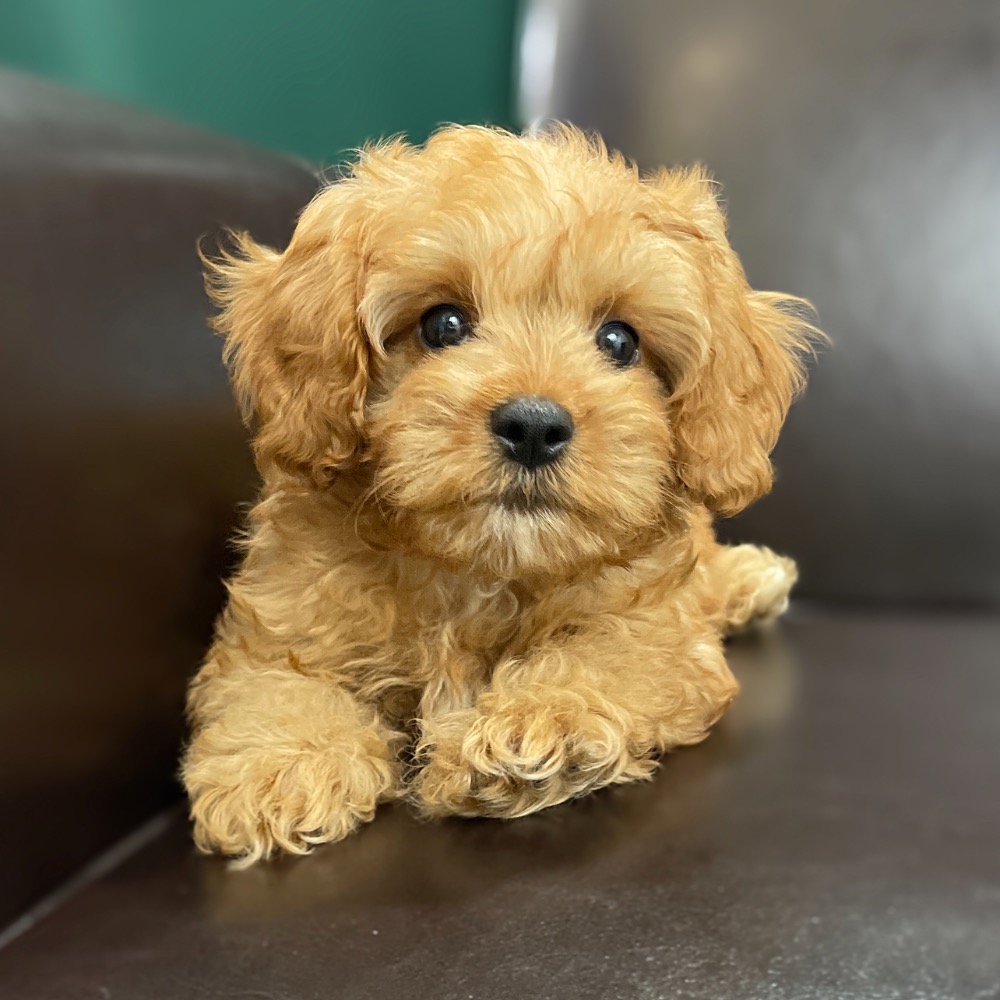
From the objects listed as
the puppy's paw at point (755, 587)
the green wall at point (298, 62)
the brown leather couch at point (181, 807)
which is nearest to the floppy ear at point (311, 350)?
the brown leather couch at point (181, 807)

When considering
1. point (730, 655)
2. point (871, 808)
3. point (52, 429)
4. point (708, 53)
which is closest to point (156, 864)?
point (52, 429)

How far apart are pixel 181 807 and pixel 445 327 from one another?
60cm

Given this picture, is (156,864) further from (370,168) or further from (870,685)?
(870,685)

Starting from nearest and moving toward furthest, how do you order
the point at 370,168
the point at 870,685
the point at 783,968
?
the point at 783,968 < the point at 370,168 < the point at 870,685

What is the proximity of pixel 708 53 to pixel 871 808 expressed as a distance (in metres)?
1.33

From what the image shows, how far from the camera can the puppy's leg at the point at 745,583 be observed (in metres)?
1.49

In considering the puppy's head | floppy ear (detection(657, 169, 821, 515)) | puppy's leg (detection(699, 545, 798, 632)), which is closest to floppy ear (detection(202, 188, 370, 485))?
the puppy's head

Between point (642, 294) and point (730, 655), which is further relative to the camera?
point (730, 655)

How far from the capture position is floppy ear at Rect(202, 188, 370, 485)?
1.09m

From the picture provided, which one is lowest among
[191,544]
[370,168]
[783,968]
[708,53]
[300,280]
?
[783,968]

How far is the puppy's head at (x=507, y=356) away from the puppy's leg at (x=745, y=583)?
A: 1.01 ft

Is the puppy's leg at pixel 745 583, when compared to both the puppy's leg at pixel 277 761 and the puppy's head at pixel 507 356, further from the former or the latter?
the puppy's leg at pixel 277 761

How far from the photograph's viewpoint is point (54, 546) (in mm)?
1060

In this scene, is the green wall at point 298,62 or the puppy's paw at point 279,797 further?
the green wall at point 298,62
